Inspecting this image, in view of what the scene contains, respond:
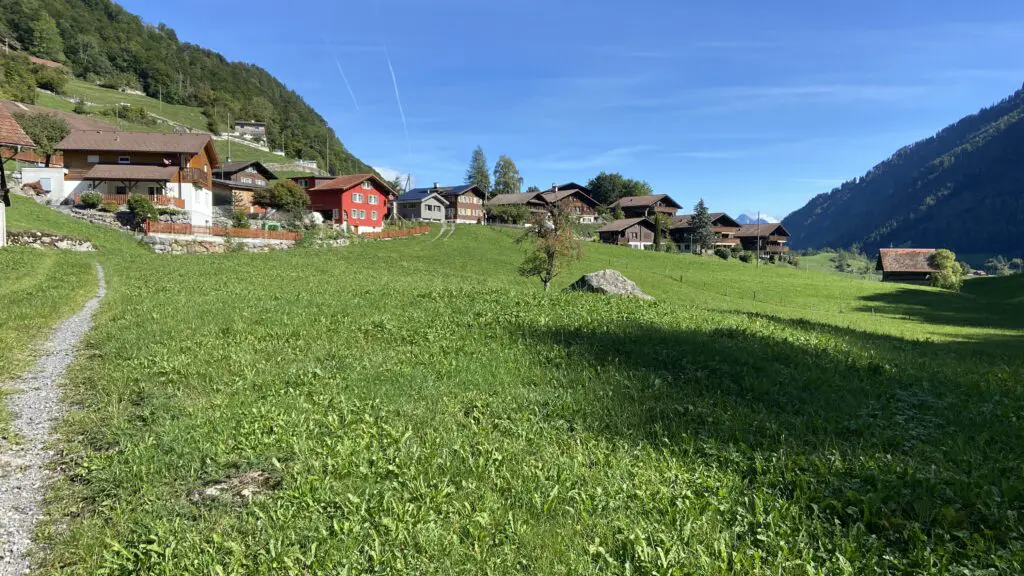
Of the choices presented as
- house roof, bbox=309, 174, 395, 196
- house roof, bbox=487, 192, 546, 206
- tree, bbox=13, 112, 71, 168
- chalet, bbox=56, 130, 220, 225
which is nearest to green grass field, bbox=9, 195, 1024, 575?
chalet, bbox=56, 130, 220, 225

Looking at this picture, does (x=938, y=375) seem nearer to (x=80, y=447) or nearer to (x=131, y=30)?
(x=80, y=447)

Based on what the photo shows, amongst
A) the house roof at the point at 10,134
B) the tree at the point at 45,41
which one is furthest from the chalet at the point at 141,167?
the tree at the point at 45,41

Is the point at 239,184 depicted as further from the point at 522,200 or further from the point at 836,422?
the point at 836,422

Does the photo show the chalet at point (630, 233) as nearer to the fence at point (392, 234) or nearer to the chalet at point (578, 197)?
the chalet at point (578, 197)

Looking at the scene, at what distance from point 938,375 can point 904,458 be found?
5453 millimetres

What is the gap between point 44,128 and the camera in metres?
77.3

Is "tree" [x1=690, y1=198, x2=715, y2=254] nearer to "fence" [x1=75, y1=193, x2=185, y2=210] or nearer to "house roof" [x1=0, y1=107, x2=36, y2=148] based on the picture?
"fence" [x1=75, y1=193, x2=185, y2=210]

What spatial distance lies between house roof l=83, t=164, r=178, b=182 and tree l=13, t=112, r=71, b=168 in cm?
2680

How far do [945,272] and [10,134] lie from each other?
341 feet

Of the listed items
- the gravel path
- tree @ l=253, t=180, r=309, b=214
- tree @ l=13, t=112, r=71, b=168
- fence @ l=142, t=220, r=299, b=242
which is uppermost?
tree @ l=13, t=112, r=71, b=168

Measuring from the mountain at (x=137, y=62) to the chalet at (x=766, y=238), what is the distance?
122 m

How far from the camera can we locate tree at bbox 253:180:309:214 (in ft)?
241

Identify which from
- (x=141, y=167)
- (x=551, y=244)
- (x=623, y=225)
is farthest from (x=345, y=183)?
(x=623, y=225)

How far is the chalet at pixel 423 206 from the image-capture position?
102 meters
